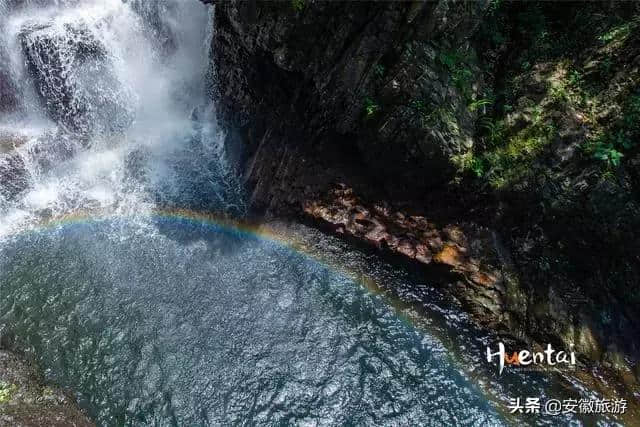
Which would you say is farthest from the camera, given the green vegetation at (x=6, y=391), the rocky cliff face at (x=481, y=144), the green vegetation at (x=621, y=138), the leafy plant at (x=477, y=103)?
the leafy plant at (x=477, y=103)

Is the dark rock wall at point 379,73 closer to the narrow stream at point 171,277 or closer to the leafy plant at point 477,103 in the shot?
the leafy plant at point 477,103

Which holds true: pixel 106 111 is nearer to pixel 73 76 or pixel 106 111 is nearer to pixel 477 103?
pixel 73 76

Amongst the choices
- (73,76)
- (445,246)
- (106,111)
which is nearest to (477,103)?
(445,246)

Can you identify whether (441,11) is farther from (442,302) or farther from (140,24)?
(140,24)

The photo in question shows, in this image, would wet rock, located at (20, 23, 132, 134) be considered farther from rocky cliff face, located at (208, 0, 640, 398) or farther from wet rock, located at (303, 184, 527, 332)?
wet rock, located at (303, 184, 527, 332)

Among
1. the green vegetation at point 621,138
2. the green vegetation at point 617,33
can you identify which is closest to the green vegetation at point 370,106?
the green vegetation at point 621,138

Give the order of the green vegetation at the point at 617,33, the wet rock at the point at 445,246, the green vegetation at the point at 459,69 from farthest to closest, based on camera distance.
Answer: the green vegetation at the point at 459,69 → the wet rock at the point at 445,246 → the green vegetation at the point at 617,33
